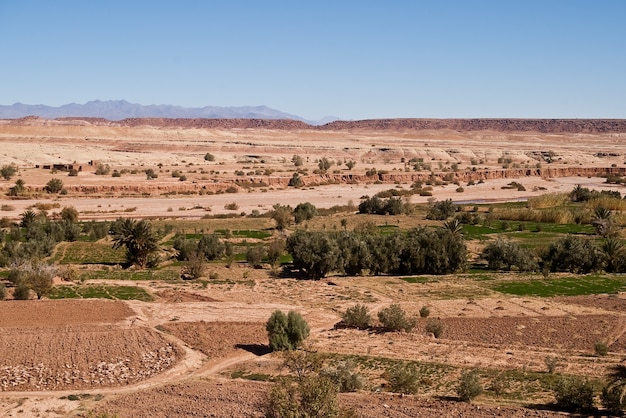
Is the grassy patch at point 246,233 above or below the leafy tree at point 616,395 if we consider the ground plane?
below

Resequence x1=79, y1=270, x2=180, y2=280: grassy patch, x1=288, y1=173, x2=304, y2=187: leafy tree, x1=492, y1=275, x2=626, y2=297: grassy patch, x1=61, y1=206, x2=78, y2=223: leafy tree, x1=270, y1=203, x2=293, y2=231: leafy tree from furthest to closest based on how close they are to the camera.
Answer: x1=288, y1=173, x2=304, y2=187: leafy tree < x1=61, y1=206, x2=78, y2=223: leafy tree < x1=270, y1=203, x2=293, y2=231: leafy tree < x1=79, y1=270, x2=180, y2=280: grassy patch < x1=492, y1=275, x2=626, y2=297: grassy patch

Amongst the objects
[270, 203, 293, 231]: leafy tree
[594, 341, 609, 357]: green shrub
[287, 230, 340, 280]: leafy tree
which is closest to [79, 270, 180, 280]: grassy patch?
[287, 230, 340, 280]: leafy tree

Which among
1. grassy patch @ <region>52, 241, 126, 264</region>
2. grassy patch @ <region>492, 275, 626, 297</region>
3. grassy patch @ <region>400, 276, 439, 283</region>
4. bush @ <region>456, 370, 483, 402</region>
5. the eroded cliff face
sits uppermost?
the eroded cliff face

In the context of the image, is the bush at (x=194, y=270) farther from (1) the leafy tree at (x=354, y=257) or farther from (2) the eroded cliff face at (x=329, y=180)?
(2) the eroded cliff face at (x=329, y=180)

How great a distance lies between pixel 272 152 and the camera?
454 feet

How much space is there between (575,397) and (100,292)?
20.3m

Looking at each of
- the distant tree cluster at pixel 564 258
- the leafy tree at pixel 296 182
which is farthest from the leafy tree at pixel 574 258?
the leafy tree at pixel 296 182

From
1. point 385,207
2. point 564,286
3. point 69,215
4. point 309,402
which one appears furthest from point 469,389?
point 385,207

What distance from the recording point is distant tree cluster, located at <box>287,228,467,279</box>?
36.4 meters

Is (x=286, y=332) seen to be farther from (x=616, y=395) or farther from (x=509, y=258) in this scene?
(x=509, y=258)

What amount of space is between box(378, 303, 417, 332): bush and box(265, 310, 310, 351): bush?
3245mm

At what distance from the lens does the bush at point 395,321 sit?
25.8 meters

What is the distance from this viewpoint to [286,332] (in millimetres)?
23922

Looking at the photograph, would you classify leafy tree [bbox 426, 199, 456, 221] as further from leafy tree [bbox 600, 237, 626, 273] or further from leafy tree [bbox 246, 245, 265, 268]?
leafy tree [bbox 246, 245, 265, 268]
